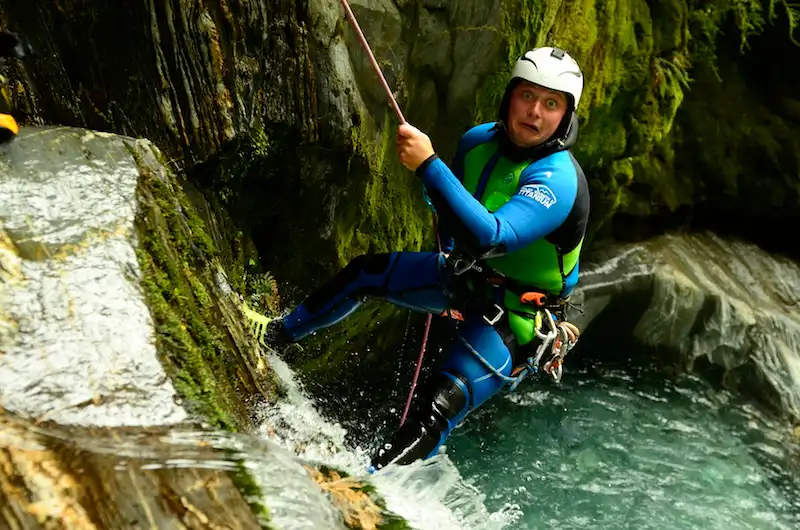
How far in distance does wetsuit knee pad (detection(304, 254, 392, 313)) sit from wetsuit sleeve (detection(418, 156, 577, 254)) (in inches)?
36.2

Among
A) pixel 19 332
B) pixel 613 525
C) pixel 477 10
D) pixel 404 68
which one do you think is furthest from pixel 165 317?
pixel 613 525

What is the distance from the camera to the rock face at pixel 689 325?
22.0 ft

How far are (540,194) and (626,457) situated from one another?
148 inches

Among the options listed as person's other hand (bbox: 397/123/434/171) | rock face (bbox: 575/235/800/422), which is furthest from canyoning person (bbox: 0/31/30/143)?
rock face (bbox: 575/235/800/422)

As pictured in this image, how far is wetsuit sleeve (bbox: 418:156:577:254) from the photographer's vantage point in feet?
8.54

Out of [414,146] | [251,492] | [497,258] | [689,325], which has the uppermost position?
[414,146]

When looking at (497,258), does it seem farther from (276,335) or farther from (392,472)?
(276,335)

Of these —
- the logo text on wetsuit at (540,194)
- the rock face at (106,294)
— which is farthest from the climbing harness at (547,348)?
the rock face at (106,294)

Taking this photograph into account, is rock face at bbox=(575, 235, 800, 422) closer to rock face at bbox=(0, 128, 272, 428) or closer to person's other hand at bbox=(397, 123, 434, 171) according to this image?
person's other hand at bbox=(397, 123, 434, 171)

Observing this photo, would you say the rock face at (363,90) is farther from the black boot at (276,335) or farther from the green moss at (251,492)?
the green moss at (251,492)

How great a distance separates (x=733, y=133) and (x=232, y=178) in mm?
6772

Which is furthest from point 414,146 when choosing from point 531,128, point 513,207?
point 531,128

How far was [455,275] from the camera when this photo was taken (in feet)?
10.6

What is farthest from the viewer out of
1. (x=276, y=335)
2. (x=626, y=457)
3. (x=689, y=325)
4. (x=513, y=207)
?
(x=689, y=325)
